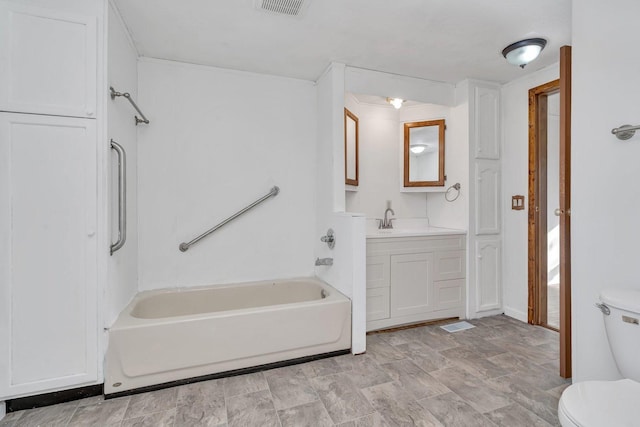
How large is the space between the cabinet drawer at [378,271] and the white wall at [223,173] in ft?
2.00

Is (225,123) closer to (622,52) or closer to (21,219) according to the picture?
(21,219)

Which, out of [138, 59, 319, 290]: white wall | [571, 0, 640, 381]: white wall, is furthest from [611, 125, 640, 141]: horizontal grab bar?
[138, 59, 319, 290]: white wall

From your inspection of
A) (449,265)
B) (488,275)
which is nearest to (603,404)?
(449,265)

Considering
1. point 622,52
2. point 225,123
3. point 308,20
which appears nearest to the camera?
point 622,52

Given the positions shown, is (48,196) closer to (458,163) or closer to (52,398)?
(52,398)

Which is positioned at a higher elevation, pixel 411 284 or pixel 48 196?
pixel 48 196

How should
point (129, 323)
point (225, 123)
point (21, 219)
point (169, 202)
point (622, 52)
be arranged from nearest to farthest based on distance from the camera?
point (622, 52), point (21, 219), point (129, 323), point (169, 202), point (225, 123)

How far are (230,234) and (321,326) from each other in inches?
44.4

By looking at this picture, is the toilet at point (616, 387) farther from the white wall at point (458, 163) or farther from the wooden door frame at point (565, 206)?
the white wall at point (458, 163)

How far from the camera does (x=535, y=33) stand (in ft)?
7.19

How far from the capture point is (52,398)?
173 cm

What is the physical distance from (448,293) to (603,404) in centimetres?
199

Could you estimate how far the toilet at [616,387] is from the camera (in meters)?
0.99

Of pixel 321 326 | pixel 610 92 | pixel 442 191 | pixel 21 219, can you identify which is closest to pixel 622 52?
pixel 610 92
